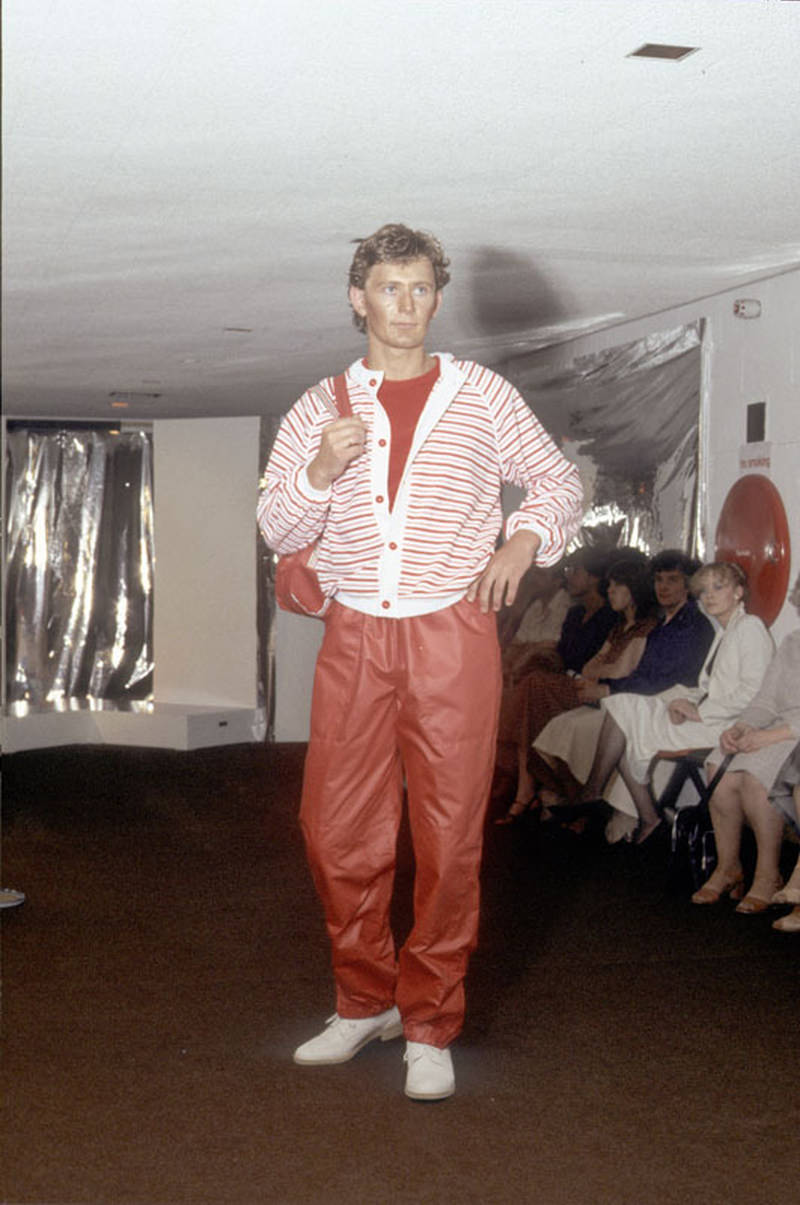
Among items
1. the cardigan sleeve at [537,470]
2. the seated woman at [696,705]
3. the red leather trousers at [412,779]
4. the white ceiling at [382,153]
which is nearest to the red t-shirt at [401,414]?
the cardigan sleeve at [537,470]

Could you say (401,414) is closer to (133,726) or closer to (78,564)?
(133,726)

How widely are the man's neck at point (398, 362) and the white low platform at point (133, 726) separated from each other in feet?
18.2

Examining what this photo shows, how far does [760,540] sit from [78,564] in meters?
5.15

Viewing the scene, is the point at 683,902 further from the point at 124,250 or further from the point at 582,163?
the point at 124,250

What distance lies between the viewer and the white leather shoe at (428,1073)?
2191mm

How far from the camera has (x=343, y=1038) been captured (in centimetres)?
236

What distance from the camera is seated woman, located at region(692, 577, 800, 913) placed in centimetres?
Result: 363

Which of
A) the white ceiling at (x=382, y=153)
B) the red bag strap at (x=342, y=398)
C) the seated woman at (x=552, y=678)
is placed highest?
the white ceiling at (x=382, y=153)

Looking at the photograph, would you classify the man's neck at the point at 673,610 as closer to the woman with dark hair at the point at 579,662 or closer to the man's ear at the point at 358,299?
the woman with dark hair at the point at 579,662

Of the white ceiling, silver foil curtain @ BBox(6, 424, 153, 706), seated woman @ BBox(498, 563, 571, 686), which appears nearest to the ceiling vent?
silver foil curtain @ BBox(6, 424, 153, 706)

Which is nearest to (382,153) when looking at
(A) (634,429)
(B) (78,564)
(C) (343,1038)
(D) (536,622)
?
(C) (343,1038)

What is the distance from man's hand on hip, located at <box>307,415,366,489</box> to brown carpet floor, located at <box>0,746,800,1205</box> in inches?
40.1

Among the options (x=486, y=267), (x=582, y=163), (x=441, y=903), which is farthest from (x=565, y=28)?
(x=486, y=267)

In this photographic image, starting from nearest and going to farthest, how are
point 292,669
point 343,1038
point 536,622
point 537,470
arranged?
1. point 537,470
2. point 343,1038
3. point 536,622
4. point 292,669
